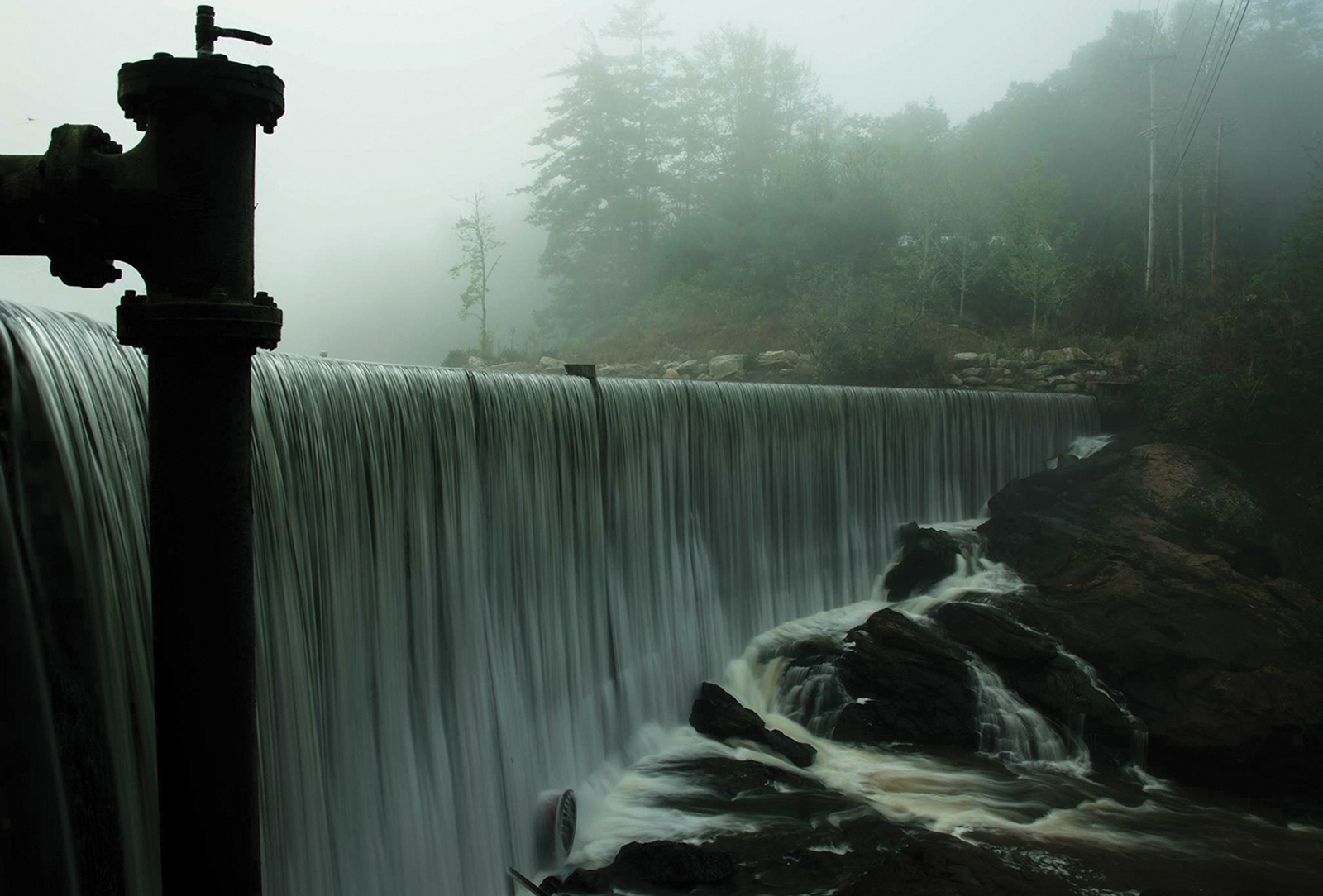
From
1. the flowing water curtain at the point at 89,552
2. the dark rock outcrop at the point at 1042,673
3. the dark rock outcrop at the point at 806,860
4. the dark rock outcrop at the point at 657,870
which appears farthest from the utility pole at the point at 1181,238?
the flowing water curtain at the point at 89,552

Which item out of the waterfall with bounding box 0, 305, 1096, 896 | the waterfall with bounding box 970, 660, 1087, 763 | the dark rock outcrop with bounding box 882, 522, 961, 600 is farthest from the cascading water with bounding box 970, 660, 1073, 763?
the dark rock outcrop with bounding box 882, 522, 961, 600

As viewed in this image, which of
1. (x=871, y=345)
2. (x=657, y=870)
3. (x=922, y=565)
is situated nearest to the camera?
(x=657, y=870)

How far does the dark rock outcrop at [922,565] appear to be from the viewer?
44.6 feet

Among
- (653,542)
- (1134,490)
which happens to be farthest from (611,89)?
(653,542)

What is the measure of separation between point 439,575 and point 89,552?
3348 mm

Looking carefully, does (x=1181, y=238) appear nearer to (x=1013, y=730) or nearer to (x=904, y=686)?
(x=1013, y=730)

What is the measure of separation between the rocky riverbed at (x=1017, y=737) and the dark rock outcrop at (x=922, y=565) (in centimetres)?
4

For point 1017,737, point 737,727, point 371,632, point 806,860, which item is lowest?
point 1017,737

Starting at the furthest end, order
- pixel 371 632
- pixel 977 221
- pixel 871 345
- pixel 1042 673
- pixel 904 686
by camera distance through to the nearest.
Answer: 1. pixel 977 221
2. pixel 871 345
3. pixel 1042 673
4. pixel 904 686
5. pixel 371 632

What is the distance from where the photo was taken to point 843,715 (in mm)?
10312

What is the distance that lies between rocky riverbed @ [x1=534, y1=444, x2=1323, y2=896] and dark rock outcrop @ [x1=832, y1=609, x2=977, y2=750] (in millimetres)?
21

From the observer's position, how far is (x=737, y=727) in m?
9.73

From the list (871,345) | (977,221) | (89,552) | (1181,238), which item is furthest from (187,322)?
(1181,238)

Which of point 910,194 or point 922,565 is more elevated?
point 910,194
